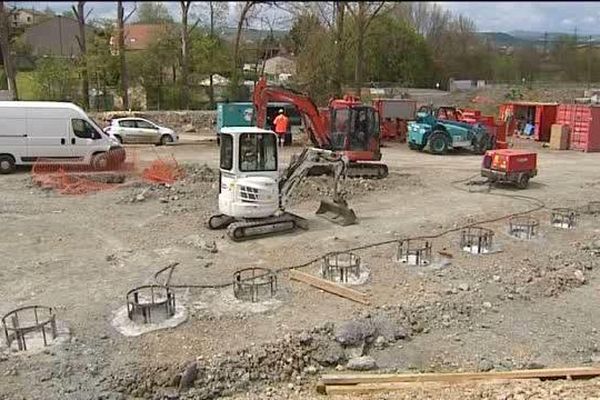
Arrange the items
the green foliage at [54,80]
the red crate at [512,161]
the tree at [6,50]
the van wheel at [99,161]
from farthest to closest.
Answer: the green foliage at [54,80]
the tree at [6,50]
the van wheel at [99,161]
the red crate at [512,161]

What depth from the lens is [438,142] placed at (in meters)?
25.7

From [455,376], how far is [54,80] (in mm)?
31279

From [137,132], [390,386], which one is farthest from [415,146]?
[390,386]

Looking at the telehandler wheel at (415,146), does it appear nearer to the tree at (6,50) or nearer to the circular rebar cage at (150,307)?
the circular rebar cage at (150,307)

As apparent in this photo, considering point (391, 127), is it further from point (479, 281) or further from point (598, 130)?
point (479, 281)

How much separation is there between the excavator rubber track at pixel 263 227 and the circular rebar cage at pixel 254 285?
1.87 m

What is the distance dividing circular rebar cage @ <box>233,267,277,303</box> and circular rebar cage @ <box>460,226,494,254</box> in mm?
4381

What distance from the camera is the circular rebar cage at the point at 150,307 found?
29.5 ft

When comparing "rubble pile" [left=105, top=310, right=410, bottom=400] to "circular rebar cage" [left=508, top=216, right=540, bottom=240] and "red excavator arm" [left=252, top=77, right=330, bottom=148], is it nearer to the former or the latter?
"circular rebar cage" [left=508, top=216, right=540, bottom=240]

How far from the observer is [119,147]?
20172mm

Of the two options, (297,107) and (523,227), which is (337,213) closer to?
(523,227)

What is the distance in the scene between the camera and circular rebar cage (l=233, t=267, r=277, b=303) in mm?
9938

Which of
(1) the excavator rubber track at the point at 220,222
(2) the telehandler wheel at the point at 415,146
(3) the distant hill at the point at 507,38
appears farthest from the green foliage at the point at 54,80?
(3) the distant hill at the point at 507,38

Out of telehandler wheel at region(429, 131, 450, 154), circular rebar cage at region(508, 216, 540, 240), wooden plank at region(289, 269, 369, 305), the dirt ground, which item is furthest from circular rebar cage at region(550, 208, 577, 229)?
telehandler wheel at region(429, 131, 450, 154)
